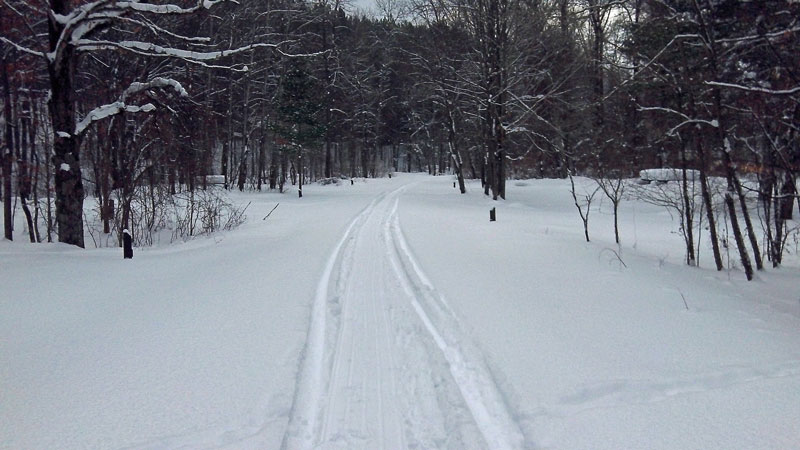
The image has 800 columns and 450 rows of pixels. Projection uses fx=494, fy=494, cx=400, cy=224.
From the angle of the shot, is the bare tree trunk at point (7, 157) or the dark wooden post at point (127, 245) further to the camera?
the bare tree trunk at point (7, 157)

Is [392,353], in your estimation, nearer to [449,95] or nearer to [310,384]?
[310,384]

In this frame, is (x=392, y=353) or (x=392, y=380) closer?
(x=392, y=380)

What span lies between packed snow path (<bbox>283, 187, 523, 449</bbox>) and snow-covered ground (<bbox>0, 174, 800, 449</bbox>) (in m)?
0.02

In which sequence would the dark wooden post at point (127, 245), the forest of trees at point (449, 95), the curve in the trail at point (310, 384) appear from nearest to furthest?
the curve in the trail at point (310, 384), the forest of trees at point (449, 95), the dark wooden post at point (127, 245)

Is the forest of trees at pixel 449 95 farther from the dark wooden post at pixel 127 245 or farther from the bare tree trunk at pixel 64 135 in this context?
the dark wooden post at pixel 127 245

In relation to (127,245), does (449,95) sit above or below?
above

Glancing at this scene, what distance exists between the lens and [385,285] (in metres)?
7.22

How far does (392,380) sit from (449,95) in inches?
1047

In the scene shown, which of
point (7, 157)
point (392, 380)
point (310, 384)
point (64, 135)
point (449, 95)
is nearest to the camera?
point (310, 384)

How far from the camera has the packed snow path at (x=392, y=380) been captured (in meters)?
3.15

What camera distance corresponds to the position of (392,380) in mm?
3969

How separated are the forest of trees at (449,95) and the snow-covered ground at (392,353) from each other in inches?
91.3

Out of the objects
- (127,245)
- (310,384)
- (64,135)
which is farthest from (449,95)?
(310,384)

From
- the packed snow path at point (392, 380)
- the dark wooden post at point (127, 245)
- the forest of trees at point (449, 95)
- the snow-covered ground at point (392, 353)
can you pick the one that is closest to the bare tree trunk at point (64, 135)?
the forest of trees at point (449, 95)
